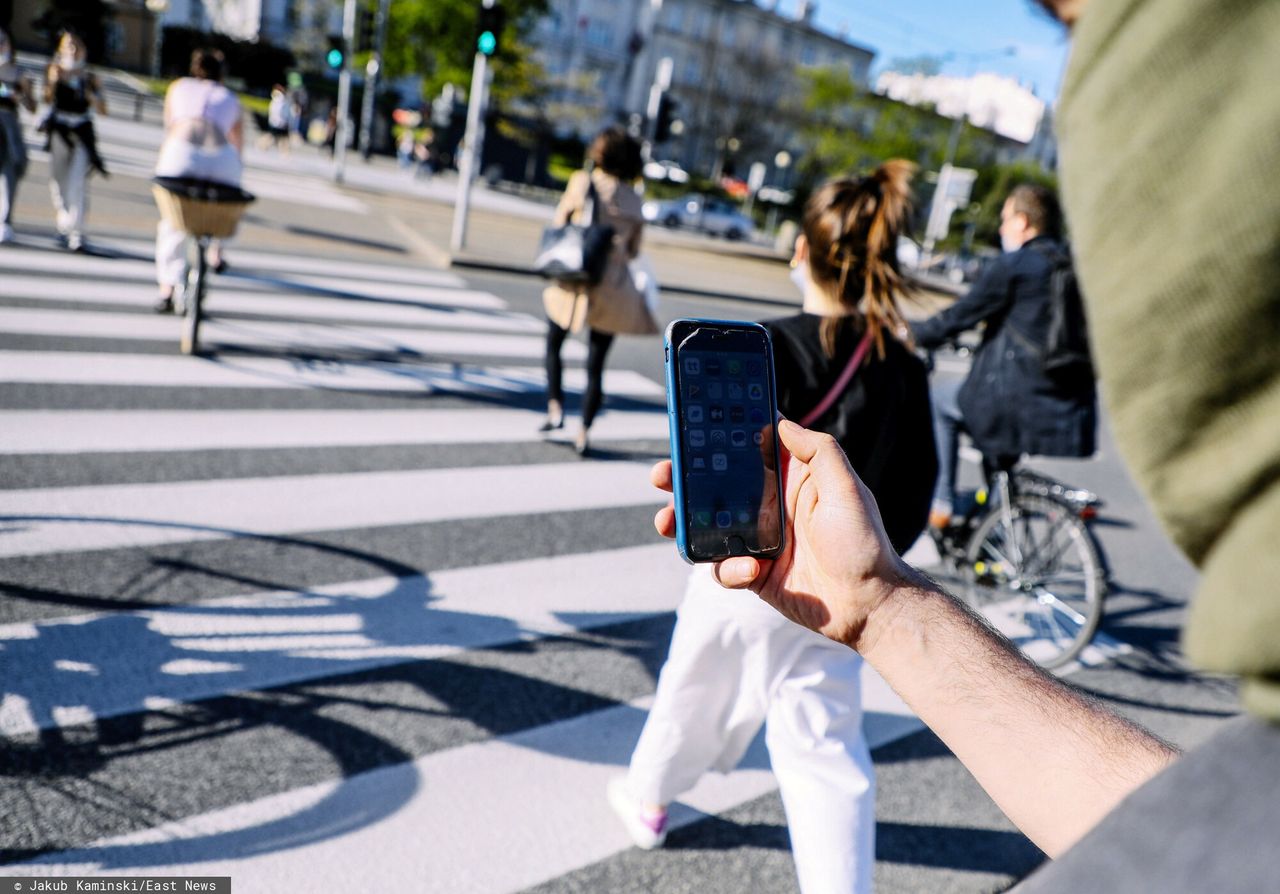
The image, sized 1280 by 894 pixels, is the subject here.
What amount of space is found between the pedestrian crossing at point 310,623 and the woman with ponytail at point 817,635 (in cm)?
48

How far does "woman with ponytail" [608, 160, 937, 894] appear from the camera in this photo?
7.64 ft

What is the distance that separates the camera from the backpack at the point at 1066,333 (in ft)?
13.2

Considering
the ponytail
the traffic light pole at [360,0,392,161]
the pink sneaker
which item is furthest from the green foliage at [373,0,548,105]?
the pink sneaker

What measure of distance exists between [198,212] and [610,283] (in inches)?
114

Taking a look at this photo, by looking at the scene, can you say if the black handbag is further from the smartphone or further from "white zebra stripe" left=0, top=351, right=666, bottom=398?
the smartphone

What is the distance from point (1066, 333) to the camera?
4.04 meters

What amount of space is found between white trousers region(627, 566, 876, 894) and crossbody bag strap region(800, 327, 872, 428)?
21.1 inches

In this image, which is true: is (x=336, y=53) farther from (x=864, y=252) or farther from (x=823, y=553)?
(x=823, y=553)

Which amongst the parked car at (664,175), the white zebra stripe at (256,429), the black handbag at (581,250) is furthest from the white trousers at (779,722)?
the parked car at (664,175)

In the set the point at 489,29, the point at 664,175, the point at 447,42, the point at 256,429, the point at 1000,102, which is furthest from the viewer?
the point at 1000,102

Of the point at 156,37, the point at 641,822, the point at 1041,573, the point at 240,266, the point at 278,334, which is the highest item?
the point at 156,37

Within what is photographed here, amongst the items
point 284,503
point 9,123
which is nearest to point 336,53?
point 9,123

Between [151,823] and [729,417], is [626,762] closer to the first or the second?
[151,823]

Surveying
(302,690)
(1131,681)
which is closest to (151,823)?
(302,690)
